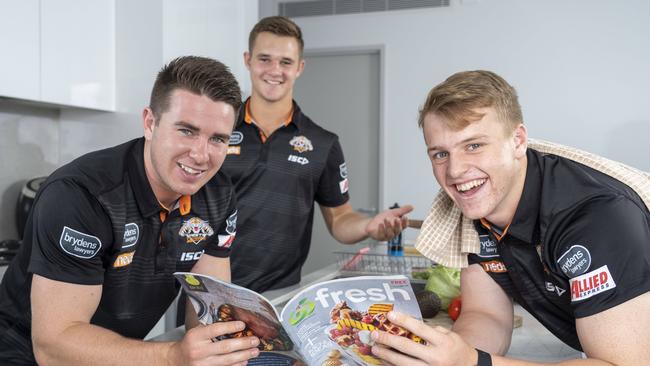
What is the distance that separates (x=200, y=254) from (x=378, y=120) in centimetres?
361

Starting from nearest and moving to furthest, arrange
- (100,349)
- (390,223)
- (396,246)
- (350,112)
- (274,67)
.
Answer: (100,349)
(390,223)
(274,67)
(396,246)
(350,112)

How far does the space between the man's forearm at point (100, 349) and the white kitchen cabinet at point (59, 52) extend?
5.31 feet

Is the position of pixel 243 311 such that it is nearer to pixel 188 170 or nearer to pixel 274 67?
pixel 188 170

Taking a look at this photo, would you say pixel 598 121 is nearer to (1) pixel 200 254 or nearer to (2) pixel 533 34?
(2) pixel 533 34

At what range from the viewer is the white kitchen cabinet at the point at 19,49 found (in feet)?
8.23

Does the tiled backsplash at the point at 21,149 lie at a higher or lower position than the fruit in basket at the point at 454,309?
higher

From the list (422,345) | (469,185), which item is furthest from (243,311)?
(469,185)

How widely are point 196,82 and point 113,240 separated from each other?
0.43 metres

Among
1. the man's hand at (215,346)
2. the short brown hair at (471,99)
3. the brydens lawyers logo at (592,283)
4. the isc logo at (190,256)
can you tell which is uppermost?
the short brown hair at (471,99)

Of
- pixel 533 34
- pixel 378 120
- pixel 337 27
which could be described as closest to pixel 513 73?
pixel 533 34

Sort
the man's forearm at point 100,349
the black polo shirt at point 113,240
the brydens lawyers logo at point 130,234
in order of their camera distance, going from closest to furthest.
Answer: the man's forearm at point 100,349
the black polo shirt at point 113,240
the brydens lawyers logo at point 130,234

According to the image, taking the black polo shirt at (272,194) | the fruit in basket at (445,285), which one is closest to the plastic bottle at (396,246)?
the black polo shirt at (272,194)

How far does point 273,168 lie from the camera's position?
8.05 ft

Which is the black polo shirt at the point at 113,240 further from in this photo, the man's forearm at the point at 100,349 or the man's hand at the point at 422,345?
the man's hand at the point at 422,345
